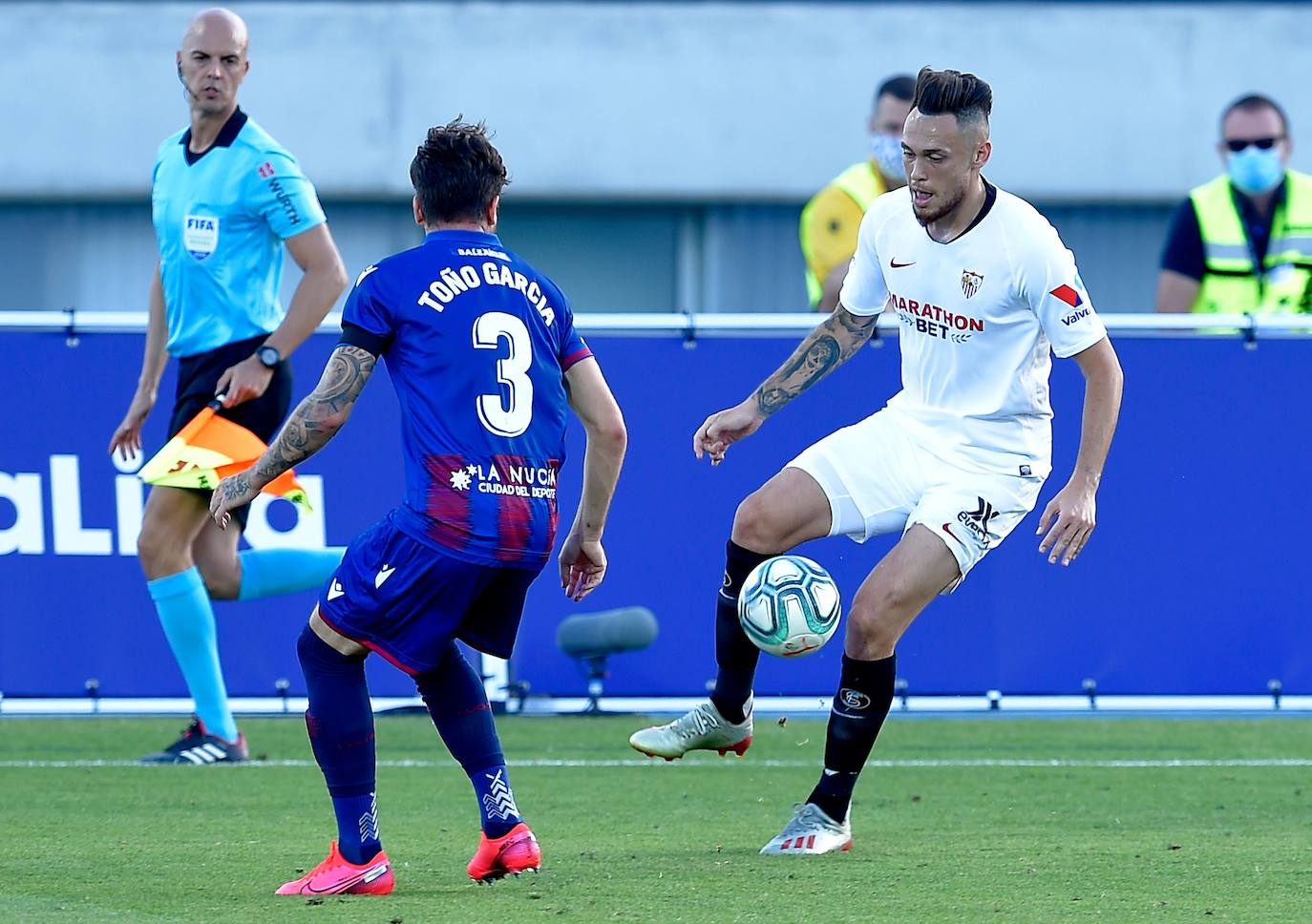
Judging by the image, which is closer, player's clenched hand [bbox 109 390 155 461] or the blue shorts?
the blue shorts

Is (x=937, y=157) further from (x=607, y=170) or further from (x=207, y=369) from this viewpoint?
(x=607, y=170)

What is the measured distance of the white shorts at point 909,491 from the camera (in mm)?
6156

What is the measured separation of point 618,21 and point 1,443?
992 cm

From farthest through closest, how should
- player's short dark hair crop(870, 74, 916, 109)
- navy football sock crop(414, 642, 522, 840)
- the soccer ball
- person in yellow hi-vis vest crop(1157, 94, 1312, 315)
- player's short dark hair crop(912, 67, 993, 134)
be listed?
player's short dark hair crop(870, 74, 916, 109) → person in yellow hi-vis vest crop(1157, 94, 1312, 315) → the soccer ball → player's short dark hair crop(912, 67, 993, 134) → navy football sock crop(414, 642, 522, 840)

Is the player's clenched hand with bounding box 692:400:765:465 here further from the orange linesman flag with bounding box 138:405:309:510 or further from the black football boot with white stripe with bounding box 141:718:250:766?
the black football boot with white stripe with bounding box 141:718:250:766

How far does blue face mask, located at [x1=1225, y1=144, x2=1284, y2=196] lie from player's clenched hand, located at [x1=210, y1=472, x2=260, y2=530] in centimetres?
539

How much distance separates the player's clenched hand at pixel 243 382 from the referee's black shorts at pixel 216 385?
0.10 m

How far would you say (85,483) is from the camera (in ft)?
28.8

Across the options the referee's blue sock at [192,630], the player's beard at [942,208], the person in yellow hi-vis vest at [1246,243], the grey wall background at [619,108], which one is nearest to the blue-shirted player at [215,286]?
the referee's blue sock at [192,630]

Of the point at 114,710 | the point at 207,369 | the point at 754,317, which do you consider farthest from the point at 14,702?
the point at 754,317

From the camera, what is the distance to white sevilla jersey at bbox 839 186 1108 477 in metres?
6.06

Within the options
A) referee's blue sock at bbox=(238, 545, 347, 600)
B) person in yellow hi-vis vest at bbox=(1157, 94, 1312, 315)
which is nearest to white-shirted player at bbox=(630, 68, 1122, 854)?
referee's blue sock at bbox=(238, 545, 347, 600)

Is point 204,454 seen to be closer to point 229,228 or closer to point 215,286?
point 215,286

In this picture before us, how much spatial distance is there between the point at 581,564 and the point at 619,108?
1257 centimetres
